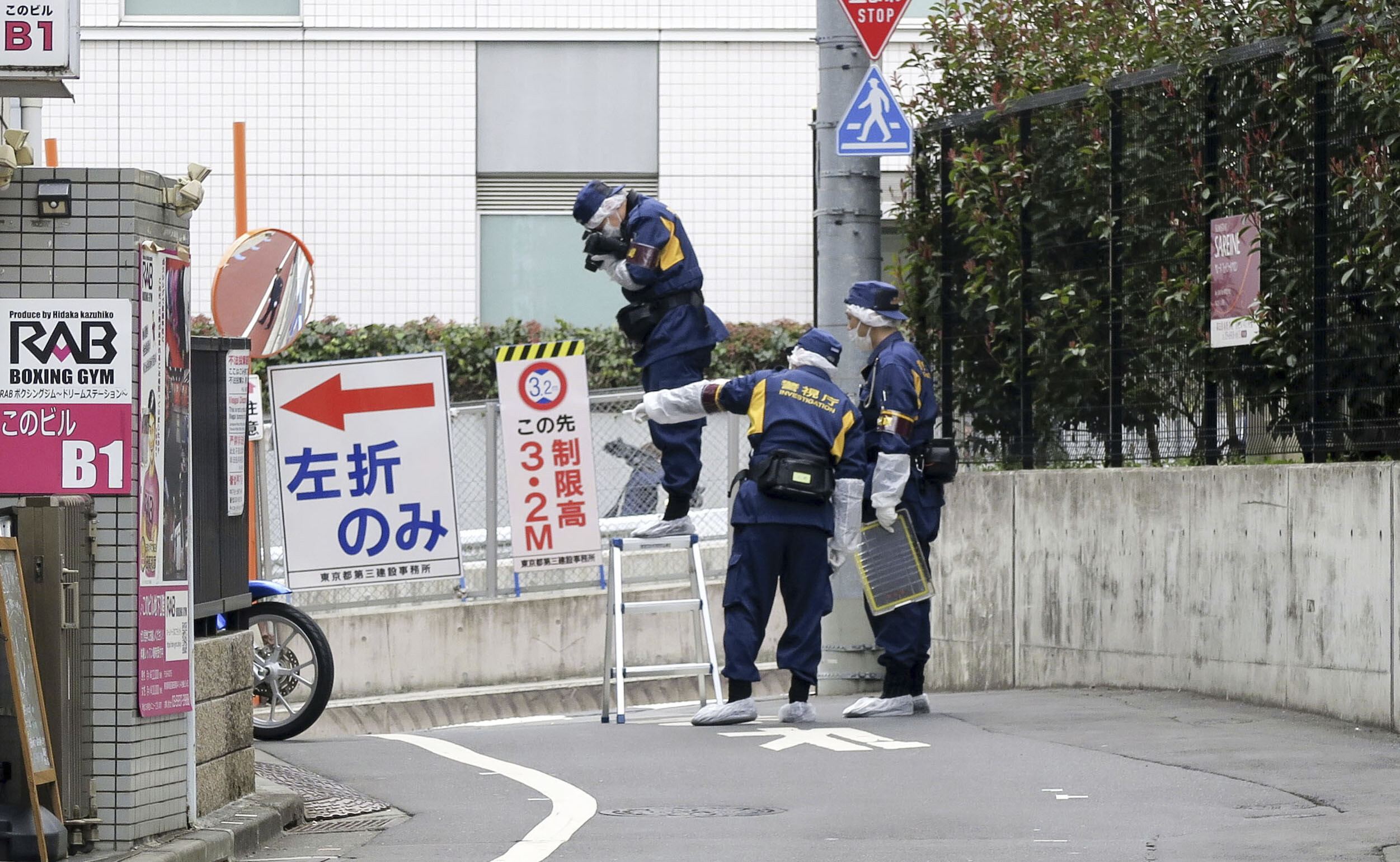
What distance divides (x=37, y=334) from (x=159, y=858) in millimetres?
1731

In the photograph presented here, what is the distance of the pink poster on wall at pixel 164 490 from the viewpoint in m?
6.87

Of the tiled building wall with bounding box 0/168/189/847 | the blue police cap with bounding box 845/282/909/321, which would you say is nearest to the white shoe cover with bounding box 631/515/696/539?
the blue police cap with bounding box 845/282/909/321

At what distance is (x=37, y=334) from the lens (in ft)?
22.1

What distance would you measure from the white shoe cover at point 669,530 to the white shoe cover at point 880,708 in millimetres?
1452

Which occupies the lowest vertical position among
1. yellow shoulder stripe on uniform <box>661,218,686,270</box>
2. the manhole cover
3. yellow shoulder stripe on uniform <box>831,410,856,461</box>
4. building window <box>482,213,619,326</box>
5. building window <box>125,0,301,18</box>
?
the manhole cover

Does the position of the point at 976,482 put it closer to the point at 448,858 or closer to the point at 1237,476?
the point at 1237,476

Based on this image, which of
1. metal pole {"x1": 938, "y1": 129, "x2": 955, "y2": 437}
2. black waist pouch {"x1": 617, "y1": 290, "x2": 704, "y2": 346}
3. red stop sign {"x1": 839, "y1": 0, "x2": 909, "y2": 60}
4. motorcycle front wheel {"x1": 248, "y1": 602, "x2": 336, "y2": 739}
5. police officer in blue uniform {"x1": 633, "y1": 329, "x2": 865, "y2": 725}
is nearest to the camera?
police officer in blue uniform {"x1": 633, "y1": 329, "x2": 865, "y2": 725}

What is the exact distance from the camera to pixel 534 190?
78.3 ft

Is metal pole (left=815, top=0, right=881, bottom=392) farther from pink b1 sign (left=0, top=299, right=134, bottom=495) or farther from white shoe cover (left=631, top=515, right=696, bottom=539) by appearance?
pink b1 sign (left=0, top=299, right=134, bottom=495)

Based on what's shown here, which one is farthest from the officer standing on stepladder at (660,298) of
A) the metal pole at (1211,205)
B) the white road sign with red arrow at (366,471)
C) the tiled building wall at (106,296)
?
the tiled building wall at (106,296)

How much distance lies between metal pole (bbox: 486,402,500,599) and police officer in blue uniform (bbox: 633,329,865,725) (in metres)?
5.24

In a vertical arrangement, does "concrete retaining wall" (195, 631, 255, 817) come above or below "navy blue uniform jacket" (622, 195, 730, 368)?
below

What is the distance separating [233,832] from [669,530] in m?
4.83

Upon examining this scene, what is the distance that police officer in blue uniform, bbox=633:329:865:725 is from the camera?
33.6 ft
